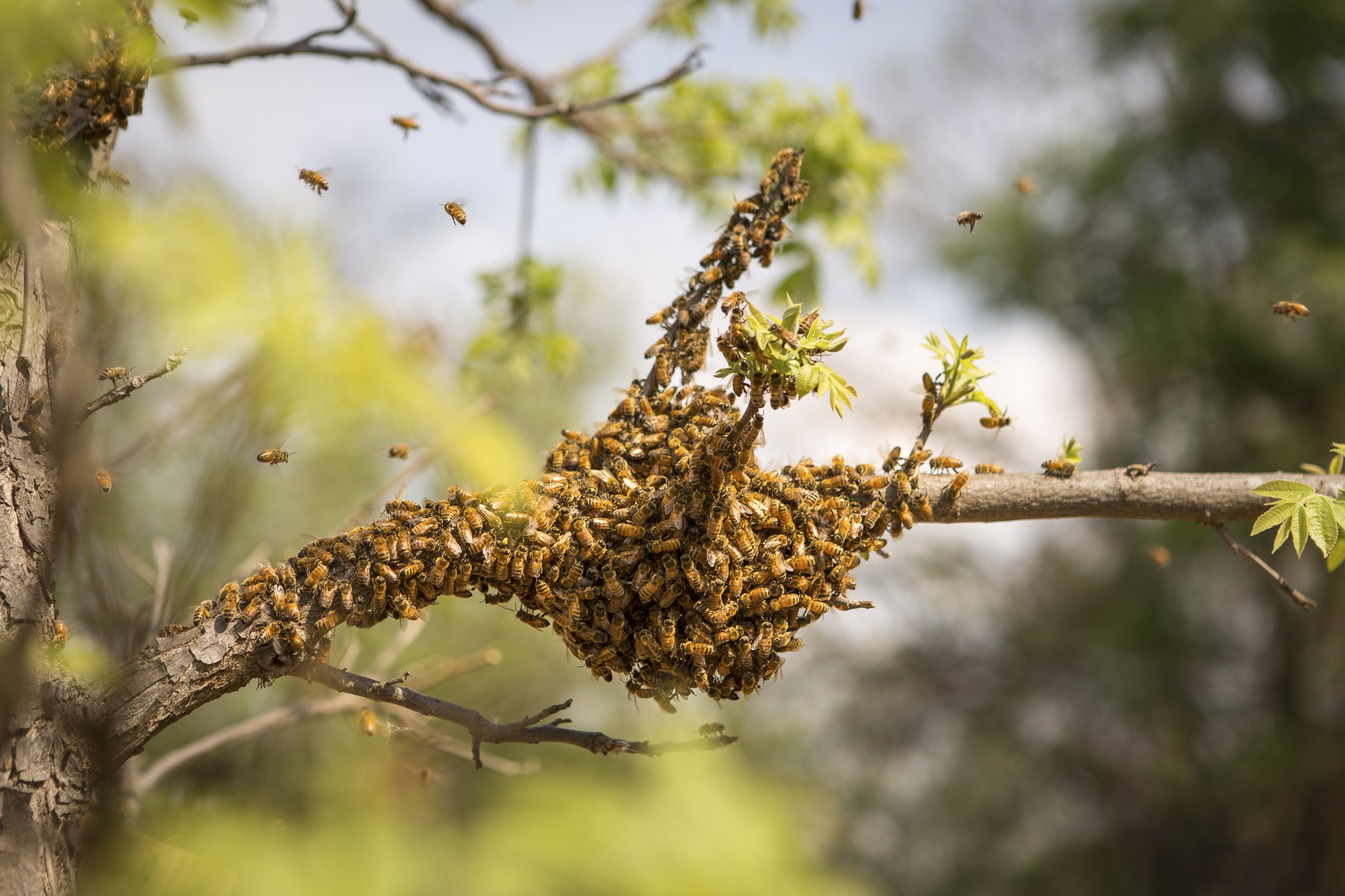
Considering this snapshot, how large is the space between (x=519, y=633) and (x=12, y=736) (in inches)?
393

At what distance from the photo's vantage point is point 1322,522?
2016mm

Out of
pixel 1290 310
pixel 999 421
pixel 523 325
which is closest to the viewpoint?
pixel 999 421

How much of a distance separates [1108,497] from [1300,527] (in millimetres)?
423

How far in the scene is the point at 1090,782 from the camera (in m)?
12.6

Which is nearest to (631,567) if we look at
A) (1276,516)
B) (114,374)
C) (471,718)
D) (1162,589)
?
(471,718)

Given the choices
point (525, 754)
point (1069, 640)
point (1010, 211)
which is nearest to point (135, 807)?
point (525, 754)

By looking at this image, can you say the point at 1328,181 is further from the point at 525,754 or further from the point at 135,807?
the point at 135,807

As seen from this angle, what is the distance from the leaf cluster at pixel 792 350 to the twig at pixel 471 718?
85 cm

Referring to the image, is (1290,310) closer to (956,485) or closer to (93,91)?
(956,485)

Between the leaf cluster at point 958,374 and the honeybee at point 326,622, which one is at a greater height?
the leaf cluster at point 958,374

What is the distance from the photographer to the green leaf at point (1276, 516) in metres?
2.02

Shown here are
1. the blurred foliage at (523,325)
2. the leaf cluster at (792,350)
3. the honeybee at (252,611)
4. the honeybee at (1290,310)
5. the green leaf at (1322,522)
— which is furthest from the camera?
the blurred foliage at (523,325)

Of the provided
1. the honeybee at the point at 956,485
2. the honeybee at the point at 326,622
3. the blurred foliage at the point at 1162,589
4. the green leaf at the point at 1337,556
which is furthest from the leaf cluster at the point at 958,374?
the blurred foliage at the point at 1162,589

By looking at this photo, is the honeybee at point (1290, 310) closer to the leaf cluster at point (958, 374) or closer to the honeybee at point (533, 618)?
the leaf cluster at point (958, 374)
